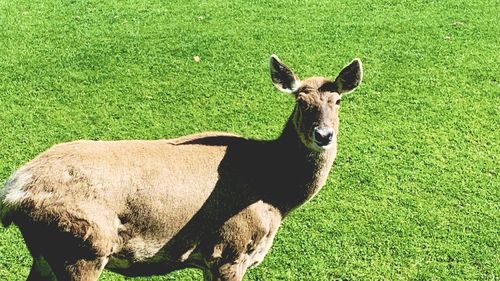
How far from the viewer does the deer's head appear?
13.8 ft

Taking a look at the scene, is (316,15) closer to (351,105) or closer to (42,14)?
(351,105)

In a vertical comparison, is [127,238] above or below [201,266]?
above

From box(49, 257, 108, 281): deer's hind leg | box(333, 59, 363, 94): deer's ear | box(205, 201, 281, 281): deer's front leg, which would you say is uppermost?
box(333, 59, 363, 94): deer's ear

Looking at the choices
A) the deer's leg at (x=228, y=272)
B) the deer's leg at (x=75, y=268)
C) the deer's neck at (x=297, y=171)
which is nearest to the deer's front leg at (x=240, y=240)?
the deer's leg at (x=228, y=272)

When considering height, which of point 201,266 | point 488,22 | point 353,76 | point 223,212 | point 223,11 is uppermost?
point 353,76

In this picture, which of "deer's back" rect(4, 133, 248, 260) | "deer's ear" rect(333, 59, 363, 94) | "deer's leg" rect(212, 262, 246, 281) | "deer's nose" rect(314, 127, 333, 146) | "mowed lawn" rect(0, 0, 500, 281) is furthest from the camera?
"mowed lawn" rect(0, 0, 500, 281)

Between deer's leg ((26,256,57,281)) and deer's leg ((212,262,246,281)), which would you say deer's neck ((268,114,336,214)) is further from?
deer's leg ((26,256,57,281))

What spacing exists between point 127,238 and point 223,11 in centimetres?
545

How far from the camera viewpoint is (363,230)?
5.68 metres

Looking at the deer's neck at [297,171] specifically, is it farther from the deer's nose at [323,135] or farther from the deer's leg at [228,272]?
the deer's leg at [228,272]

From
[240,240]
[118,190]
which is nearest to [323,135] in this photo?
[240,240]

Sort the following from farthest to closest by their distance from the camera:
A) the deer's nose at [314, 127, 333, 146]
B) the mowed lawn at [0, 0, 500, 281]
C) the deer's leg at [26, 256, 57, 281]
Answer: the mowed lawn at [0, 0, 500, 281]
the deer's nose at [314, 127, 333, 146]
the deer's leg at [26, 256, 57, 281]

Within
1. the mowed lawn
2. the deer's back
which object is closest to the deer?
the deer's back

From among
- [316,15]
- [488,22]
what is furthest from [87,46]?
[488,22]
